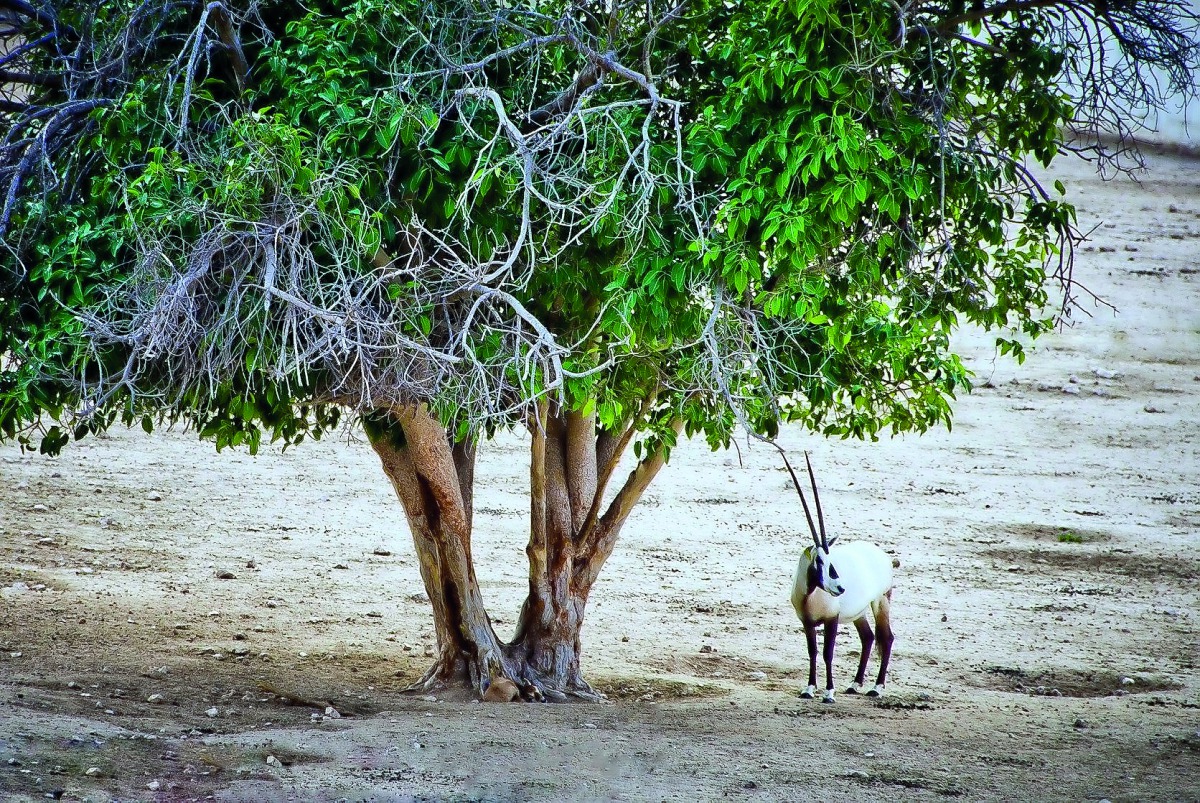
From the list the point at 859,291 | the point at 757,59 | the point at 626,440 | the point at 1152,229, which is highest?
the point at 1152,229

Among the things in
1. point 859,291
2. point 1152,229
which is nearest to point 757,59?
point 859,291

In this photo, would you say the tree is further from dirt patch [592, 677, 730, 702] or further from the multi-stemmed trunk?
dirt patch [592, 677, 730, 702]

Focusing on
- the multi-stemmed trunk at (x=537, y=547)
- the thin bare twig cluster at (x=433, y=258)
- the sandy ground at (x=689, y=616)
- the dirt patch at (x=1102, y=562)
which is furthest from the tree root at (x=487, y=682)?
the dirt patch at (x=1102, y=562)

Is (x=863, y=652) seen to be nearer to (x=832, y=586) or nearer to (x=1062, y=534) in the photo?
(x=832, y=586)

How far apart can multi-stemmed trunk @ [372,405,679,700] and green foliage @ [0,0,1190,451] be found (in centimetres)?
150

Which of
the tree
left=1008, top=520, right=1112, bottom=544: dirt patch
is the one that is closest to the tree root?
the tree

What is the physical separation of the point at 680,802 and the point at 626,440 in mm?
3346

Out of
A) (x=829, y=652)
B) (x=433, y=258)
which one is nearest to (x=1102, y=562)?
(x=829, y=652)

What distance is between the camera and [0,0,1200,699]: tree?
18.7ft

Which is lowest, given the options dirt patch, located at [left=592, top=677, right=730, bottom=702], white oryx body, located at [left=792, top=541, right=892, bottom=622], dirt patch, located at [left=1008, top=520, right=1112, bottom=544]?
dirt patch, located at [left=592, top=677, right=730, bottom=702]

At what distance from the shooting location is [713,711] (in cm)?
788

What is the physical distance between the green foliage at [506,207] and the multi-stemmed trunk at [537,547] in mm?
1497

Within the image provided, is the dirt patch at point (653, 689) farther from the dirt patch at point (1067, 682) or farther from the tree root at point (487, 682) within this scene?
the dirt patch at point (1067, 682)

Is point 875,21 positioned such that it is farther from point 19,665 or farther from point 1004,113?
point 19,665
